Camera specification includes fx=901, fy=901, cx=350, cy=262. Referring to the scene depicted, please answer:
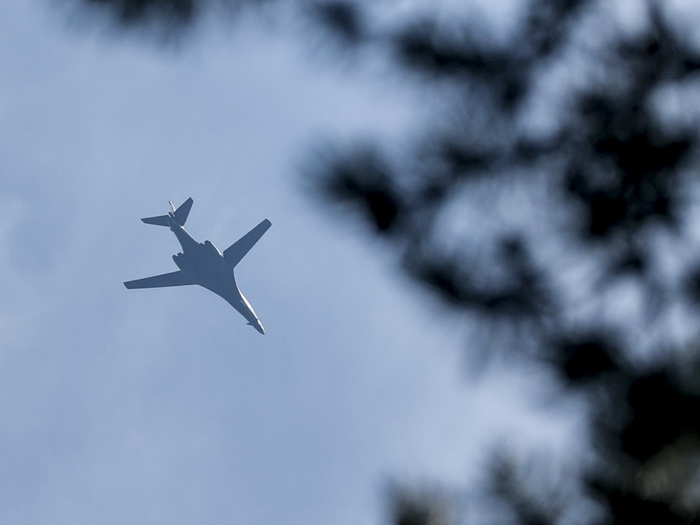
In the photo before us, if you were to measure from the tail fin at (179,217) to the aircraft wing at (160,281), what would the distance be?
260 centimetres

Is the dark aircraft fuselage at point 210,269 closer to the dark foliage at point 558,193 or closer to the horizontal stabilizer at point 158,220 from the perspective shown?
the horizontal stabilizer at point 158,220

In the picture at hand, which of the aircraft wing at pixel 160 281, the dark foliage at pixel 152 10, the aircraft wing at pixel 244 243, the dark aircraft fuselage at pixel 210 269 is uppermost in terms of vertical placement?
the aircraft wing at pixel 244 243

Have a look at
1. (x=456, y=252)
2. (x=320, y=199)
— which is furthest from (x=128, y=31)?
(x=456, y=252)

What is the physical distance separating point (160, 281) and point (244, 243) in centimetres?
467

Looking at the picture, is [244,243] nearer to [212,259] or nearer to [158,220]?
[212,259]

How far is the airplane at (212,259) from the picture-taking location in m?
34.3

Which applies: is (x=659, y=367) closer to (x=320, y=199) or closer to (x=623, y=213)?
(x=623, y=213)

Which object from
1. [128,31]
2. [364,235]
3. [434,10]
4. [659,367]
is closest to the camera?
[659,367]

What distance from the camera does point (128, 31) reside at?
12.6ft

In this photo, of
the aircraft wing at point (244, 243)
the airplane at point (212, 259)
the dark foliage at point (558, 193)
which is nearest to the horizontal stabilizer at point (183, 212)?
the airplane at point (212, 259)

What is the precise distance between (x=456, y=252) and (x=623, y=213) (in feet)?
2.52

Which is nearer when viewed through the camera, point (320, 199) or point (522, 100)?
point (320, 199)

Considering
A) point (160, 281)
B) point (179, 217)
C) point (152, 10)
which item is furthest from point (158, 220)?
point (152, 10)

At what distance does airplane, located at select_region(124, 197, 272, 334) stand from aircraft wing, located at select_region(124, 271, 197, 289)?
2.69 feet
